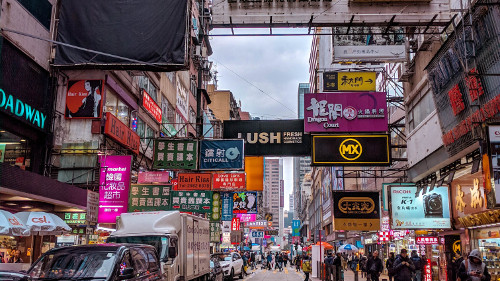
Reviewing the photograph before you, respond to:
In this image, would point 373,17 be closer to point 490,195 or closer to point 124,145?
point 490,195

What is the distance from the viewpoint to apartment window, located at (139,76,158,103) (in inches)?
1226

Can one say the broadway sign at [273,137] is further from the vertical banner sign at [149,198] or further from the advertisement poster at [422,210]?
the vertical banner sign at [149,198]

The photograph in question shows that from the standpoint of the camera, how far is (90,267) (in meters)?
9.06

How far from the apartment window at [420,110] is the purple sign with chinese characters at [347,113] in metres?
1.34

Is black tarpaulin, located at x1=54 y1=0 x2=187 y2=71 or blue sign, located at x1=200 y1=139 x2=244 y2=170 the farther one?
blue sign, located at x1=200 y1=139 x2=244 y2=170

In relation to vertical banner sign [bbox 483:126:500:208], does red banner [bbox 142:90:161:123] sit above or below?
above

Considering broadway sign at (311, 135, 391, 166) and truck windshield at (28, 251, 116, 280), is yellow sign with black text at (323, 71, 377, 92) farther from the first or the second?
truck windshield at (28, 251, 116, 280)

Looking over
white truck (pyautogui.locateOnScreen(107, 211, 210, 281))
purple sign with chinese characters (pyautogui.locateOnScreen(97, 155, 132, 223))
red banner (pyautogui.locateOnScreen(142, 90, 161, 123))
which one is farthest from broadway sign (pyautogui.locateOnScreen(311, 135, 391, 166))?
red banner (pyautogui.locateOnScreen(142, 90, 161, 123))

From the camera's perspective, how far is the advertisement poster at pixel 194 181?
24.0 m

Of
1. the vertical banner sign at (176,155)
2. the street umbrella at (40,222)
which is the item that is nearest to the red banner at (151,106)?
the vertical banner sign at (176,155)

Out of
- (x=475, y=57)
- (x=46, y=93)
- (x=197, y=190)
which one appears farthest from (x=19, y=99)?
(x=475, y=57)

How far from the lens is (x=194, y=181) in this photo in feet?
79.3

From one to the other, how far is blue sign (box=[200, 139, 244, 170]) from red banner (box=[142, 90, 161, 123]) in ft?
31.3

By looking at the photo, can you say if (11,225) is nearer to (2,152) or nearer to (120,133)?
(2,152)
